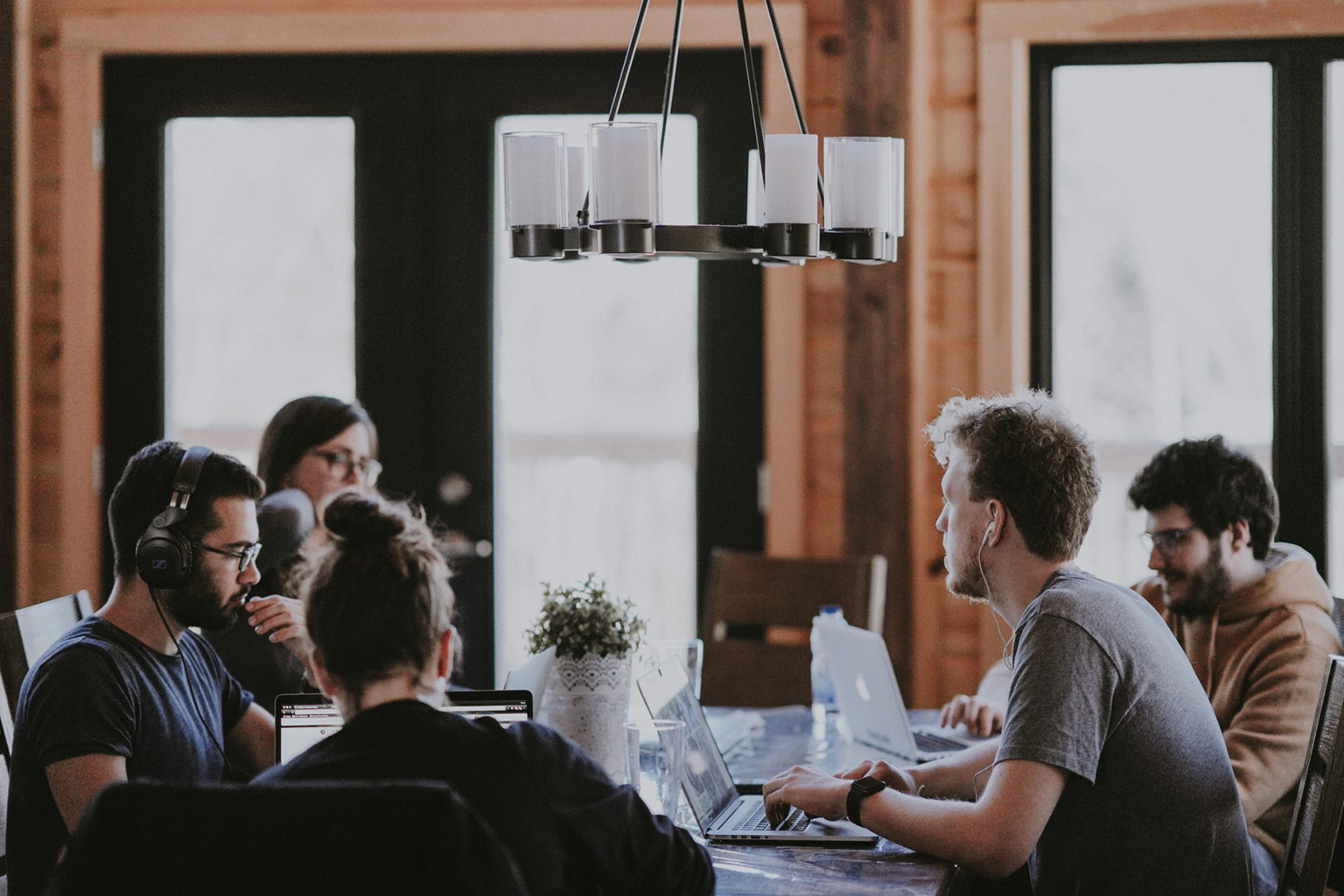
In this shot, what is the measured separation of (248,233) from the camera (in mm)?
4000

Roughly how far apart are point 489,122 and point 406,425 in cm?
88

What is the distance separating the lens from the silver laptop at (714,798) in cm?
Answer: 190

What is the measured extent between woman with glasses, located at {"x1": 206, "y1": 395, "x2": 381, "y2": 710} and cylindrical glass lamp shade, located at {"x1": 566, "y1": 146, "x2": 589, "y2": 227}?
76cm

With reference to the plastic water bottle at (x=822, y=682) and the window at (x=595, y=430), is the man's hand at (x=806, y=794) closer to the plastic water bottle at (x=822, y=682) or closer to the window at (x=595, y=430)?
the plastic water bottle at (x=822, y=682)

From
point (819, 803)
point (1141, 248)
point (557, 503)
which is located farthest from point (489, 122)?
point (819, 803)

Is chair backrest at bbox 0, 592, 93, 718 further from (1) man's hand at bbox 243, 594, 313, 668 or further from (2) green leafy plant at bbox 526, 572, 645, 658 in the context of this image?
(2) green leafy plant at bbox 526, 572, 645, 658

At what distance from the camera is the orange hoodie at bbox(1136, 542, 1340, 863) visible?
2234mm

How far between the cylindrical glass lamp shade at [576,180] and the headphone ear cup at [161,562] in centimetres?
74

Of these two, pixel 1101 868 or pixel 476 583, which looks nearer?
pixel 1101 868

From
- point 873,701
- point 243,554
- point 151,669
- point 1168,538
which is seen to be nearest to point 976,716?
point 873,701

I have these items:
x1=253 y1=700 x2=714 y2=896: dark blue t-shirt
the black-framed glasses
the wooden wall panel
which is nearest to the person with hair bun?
x1=253 y1=700 x2=714 y2=896: dark blue t-shirt

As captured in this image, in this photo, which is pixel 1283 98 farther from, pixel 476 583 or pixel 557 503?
pixel 476 583

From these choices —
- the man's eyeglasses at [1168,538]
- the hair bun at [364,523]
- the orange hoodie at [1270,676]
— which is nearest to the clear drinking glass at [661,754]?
the hair bun at [364,523]

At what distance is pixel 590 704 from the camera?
6.90ft
